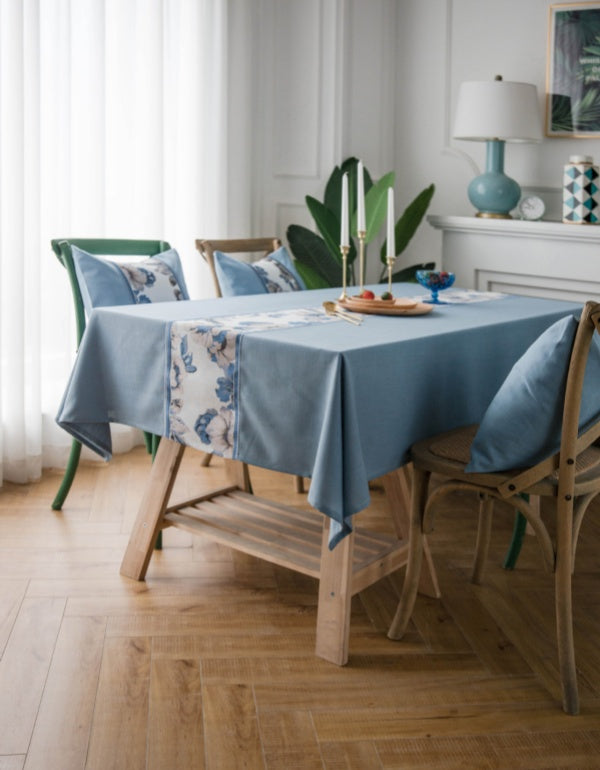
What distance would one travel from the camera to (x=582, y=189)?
4090mm

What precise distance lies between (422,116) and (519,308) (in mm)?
2016

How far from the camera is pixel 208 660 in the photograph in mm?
2479

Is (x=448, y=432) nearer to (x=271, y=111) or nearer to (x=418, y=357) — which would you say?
(x=418, y=357)

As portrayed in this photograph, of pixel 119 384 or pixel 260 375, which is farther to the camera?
pixel 119 384

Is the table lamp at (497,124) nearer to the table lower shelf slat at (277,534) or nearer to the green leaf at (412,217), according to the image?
the green leaf at (412,217)

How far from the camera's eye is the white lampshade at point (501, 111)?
162 inches

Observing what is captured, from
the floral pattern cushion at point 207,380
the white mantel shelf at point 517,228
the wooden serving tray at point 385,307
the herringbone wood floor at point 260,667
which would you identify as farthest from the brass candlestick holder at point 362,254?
the herringbone wood floor at point 260,667

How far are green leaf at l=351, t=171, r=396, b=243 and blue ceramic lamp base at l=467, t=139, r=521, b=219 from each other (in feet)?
1.31

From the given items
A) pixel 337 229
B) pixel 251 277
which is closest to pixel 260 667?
pixel 251 277

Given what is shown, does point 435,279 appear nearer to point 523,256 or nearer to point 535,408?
point 535,408

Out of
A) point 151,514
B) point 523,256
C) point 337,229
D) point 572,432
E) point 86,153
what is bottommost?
point 151,514

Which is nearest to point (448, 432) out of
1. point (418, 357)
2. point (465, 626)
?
point (418, 357)

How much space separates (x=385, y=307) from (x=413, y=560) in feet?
2.43

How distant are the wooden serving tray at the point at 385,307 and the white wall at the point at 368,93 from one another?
73.4 inches
